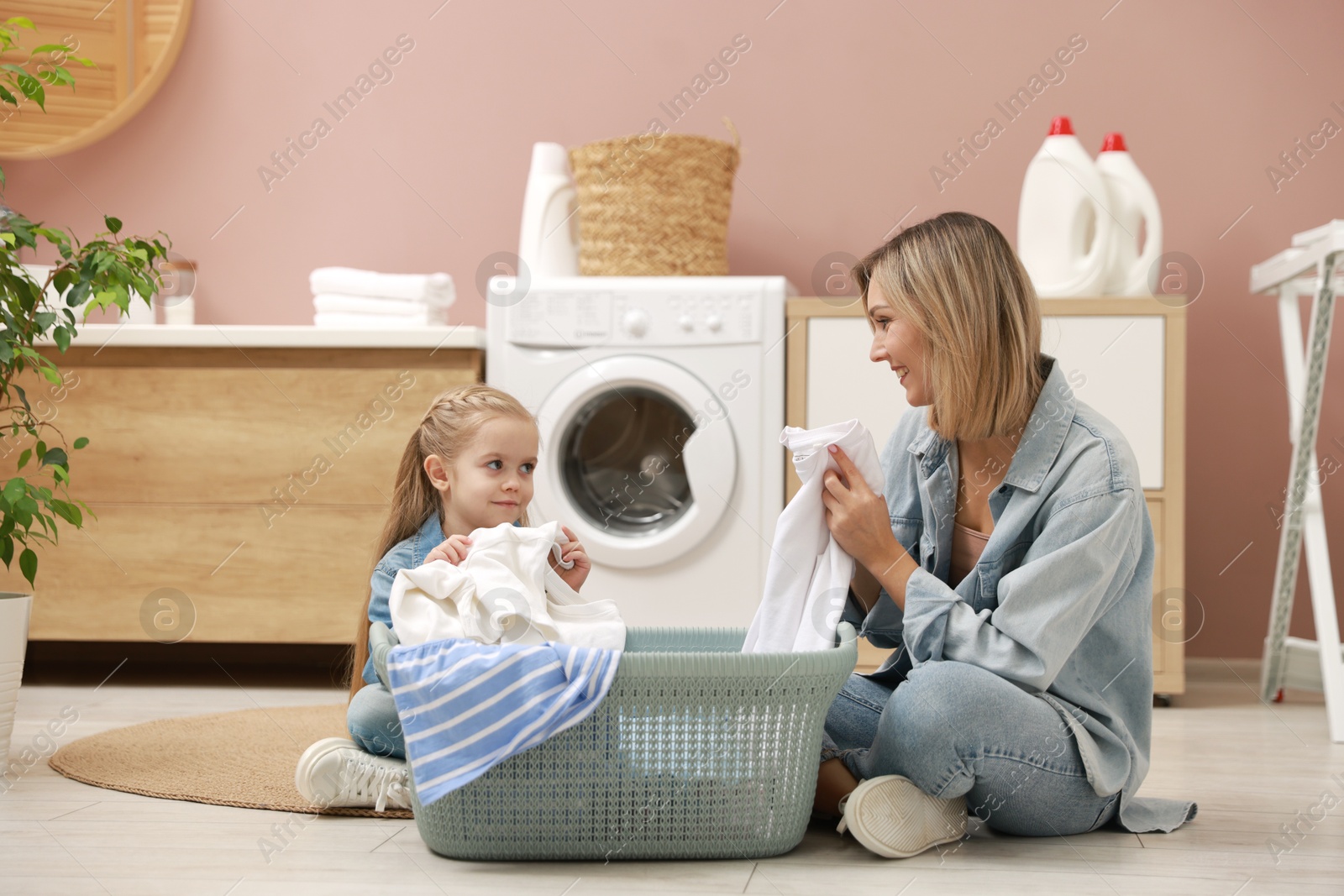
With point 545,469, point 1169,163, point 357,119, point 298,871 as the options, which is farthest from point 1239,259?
point 298,871

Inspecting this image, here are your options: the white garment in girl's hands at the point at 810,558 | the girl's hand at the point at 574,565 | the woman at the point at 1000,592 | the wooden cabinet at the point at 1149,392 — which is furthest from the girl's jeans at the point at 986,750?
the wooden cabinet at the point at 1149,392

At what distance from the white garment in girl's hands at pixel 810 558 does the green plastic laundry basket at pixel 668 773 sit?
0.13 metres

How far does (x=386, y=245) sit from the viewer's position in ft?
10.0

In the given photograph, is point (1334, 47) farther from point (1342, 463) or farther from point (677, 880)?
point (677, 880)

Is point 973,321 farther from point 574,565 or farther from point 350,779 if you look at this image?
point 350,779

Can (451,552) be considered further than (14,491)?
No

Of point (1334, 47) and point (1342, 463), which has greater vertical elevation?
point (1334, 47)

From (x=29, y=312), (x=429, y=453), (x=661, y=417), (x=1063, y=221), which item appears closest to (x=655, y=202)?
(x=661, y=417)

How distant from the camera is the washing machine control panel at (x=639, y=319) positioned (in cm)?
248

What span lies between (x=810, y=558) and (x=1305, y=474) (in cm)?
149

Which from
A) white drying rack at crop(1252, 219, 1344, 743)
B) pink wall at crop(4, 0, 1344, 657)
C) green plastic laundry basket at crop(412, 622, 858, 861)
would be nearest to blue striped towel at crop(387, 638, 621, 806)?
green plastic laundry basket at crop(412, 622, 858, 861)

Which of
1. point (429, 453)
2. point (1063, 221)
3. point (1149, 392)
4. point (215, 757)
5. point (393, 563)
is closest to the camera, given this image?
point (393, 563)

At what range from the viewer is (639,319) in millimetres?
2484

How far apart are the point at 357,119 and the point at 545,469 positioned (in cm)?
118
